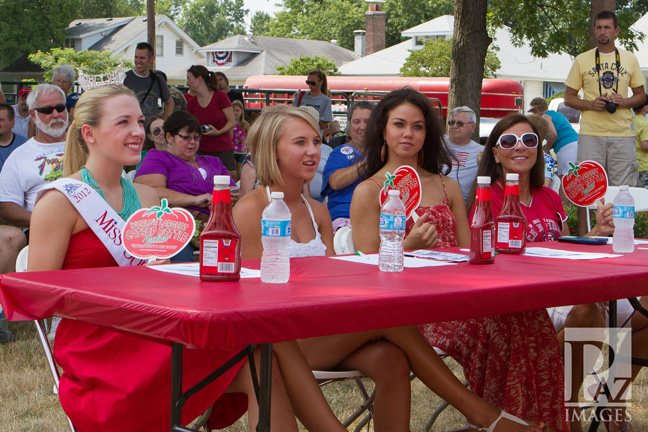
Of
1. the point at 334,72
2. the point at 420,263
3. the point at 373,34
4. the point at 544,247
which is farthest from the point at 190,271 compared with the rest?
the point at 373,34

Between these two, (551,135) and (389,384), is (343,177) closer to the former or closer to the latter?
(389,384)

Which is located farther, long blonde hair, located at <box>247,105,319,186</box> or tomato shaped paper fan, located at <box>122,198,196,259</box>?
long blonde hair, located at <box>247,105,319,186</box>

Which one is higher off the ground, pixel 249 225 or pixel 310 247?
pixel 249 225

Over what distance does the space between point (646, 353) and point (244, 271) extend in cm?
215

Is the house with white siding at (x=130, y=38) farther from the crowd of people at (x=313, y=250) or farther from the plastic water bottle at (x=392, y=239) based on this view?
the plastic water bottle at (x=392, y=239)

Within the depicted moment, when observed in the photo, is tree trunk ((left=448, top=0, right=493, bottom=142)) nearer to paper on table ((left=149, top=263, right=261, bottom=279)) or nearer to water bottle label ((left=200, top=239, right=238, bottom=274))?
paper on table ((left=149, top=263, right=261, bottom=279))

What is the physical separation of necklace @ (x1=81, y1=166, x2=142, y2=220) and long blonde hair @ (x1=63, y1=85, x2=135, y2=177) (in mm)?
98

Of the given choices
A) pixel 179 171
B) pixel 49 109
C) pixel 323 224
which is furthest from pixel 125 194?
pixel 49 109

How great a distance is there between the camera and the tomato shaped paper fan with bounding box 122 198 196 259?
254 centimetres

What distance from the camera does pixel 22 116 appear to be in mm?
9242

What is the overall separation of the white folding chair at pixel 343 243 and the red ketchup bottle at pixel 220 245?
1239 mm

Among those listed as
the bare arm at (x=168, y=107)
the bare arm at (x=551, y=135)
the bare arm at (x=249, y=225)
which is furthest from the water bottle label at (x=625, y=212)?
the bare arm at (x=168, y=107)

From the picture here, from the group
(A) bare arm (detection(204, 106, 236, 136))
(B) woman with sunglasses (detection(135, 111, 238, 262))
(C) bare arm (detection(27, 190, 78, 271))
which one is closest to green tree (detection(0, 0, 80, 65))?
(A) bare arm (detection(204, 106, 236, 136))

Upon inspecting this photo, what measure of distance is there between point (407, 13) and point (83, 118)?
59.2 metres
